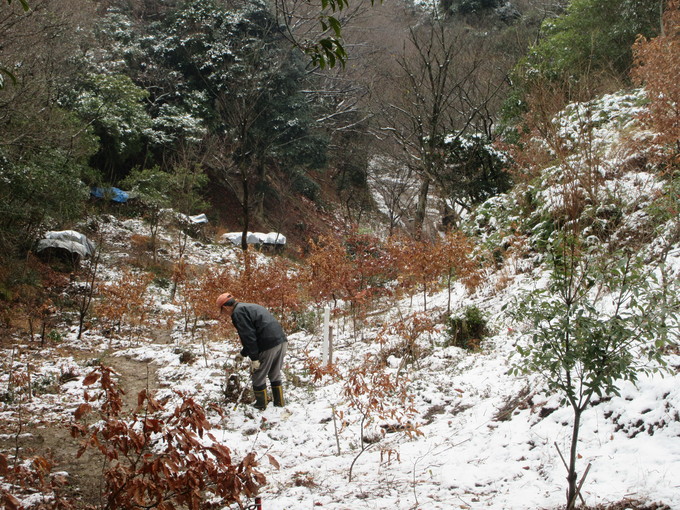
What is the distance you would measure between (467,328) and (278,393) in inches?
121

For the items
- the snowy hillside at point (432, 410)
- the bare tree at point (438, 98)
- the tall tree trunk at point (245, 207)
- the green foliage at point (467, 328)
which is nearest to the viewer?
the snowy hillside at point (432, 410)

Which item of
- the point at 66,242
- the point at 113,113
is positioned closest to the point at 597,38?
the point at 66,242

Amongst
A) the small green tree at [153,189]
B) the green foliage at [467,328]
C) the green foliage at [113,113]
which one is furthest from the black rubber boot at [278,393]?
the green foliage at [113,113]

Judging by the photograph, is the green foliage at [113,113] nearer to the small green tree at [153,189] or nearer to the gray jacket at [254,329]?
Result: the small green tree at [153,189]

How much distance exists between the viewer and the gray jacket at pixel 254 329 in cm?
588

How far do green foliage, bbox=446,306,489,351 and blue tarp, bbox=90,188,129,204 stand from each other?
574 inches

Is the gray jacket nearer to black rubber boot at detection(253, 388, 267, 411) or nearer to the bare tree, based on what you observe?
black rubber boot at detection(253, 388, 267, 411)

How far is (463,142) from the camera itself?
1578 cm

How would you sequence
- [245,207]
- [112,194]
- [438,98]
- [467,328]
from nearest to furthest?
[467,328]
[438,98]
[245,207]
[112,194]

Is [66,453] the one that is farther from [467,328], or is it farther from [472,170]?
[472,170]

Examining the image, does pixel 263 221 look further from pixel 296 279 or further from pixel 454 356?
pixel 454 356

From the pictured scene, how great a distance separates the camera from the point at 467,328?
24.9 ft

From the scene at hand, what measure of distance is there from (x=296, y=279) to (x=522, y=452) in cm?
580

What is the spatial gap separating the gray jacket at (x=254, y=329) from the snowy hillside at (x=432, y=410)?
613mm
